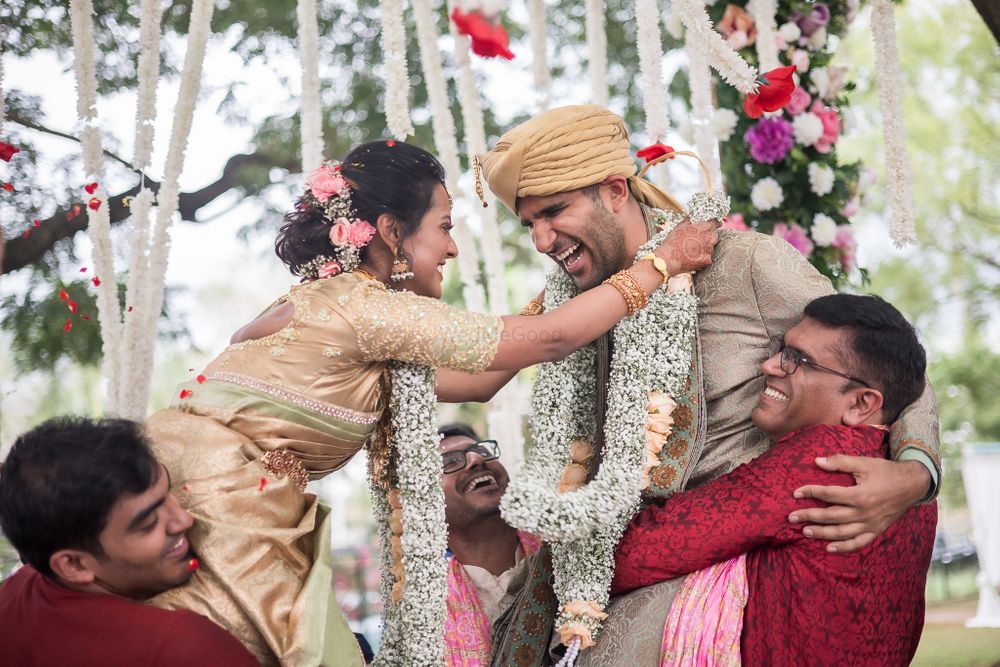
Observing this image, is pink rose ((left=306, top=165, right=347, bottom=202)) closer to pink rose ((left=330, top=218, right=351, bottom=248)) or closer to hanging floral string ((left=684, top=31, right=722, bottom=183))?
pink rose ((left=330, top=218, right=351, bottom=248))

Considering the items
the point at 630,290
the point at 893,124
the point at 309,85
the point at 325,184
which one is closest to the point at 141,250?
the point at 309,85

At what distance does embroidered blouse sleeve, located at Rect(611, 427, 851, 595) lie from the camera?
9.27ft

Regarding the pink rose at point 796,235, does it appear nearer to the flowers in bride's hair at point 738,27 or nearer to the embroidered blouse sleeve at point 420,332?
the flowers in bride's hair at point 738,27

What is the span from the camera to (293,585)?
2.70m

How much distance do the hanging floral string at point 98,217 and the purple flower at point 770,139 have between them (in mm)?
3133

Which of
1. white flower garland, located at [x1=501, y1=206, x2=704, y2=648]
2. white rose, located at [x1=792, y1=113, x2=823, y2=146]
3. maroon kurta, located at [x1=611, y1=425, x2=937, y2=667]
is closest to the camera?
maroon kurta, located at [x1=611, y1=425, x2=937, y2=667]

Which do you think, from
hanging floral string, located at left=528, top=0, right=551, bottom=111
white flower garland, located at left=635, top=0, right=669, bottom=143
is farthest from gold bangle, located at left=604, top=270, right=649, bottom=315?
hanging floral string, located at left=528, top=0, right=551, bottom=111

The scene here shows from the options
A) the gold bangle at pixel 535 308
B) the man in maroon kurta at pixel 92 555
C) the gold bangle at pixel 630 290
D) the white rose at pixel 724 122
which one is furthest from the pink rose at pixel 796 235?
the man in maroon kurta at pixel 92 555

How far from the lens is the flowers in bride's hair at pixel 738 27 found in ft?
16.9

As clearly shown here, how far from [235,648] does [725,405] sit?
1.63 meters

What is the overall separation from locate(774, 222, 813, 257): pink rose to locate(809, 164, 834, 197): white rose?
215mm

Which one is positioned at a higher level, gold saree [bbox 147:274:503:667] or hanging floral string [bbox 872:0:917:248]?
hanging floral string [bbox 872:0:917:248]

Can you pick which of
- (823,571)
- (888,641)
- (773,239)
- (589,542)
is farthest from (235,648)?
(773,239)

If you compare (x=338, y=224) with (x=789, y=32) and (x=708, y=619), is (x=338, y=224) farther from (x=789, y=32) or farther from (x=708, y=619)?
(x=789, y=32)
